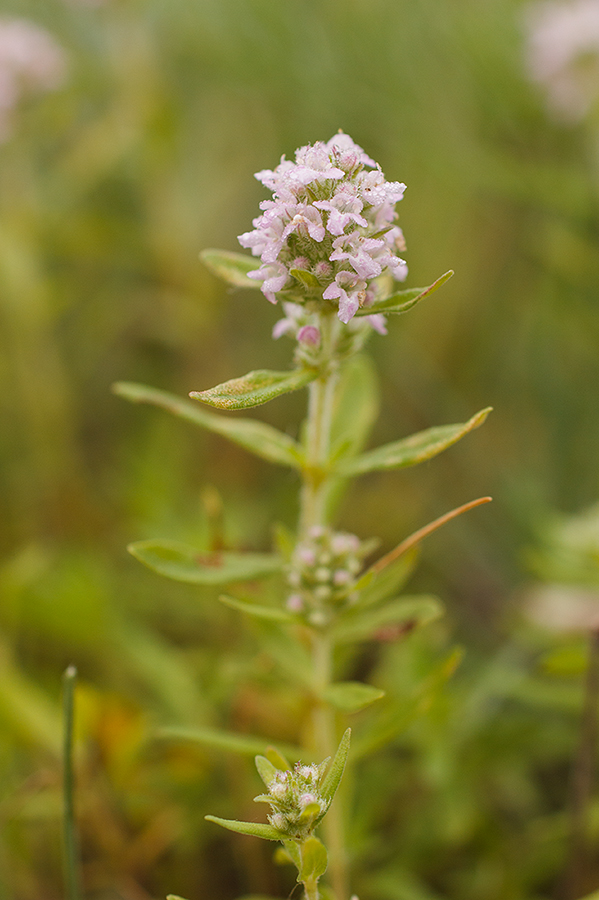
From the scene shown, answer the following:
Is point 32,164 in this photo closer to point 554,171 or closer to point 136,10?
point 136,10

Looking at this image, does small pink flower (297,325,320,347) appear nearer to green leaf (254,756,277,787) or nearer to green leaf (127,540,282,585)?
green leaf (127,540,282,585)

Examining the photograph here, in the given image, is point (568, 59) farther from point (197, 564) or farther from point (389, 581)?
point (197, 564)

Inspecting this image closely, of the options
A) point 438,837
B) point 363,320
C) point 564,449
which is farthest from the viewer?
point 564,449

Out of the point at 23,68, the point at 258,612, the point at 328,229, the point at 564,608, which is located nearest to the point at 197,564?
the point at 258,612

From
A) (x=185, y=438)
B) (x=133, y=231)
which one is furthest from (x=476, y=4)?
(x=185, y=438)

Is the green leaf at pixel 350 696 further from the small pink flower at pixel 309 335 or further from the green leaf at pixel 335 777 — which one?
the small pink flower at pixel 309 335

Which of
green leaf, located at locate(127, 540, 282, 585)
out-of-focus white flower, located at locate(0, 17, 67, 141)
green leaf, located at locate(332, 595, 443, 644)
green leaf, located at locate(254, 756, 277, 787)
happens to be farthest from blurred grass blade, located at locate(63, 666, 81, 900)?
out-of-focus white flower, located at locate(0, 17, 67, 141)

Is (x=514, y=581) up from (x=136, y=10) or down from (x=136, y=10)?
down
